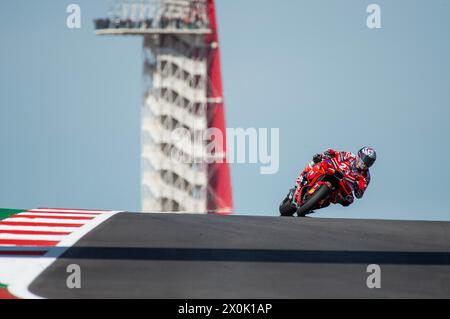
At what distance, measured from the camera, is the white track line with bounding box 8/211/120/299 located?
8.89 meters

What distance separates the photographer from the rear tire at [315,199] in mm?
14530

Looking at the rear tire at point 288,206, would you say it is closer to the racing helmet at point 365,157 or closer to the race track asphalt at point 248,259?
the racing helmet at point 365,157

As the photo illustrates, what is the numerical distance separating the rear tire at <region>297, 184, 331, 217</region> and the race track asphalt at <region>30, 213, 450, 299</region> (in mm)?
1297

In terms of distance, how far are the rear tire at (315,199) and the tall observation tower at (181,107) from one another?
5116 centimetres

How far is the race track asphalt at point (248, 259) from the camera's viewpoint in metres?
8.95

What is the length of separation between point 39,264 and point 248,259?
1.95 meters

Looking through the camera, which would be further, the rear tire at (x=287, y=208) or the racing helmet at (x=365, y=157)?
the rear tire at (x=287, y=208)

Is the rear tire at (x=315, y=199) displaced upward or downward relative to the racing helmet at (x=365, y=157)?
downward

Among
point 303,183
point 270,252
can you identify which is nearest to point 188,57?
point 303,183

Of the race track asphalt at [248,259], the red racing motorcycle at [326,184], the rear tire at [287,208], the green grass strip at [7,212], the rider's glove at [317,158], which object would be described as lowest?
the rear tire at [287,208]

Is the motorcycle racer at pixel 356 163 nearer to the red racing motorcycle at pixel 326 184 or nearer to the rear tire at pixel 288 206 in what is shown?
the red racing motorcycle at pixel 326 184

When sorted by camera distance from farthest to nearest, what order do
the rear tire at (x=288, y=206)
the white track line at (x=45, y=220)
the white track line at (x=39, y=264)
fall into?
the rear tire at (x=288, y=206) → the white track line at (x=45, y=220) → the white track line at (x=39, y=264)

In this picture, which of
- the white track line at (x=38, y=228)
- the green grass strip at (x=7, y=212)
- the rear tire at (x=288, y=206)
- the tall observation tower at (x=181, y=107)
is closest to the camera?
the white track line at (x=38, y=228)

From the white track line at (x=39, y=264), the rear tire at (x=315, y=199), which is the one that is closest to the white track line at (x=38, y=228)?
the white track line at (x=39, y=264)
